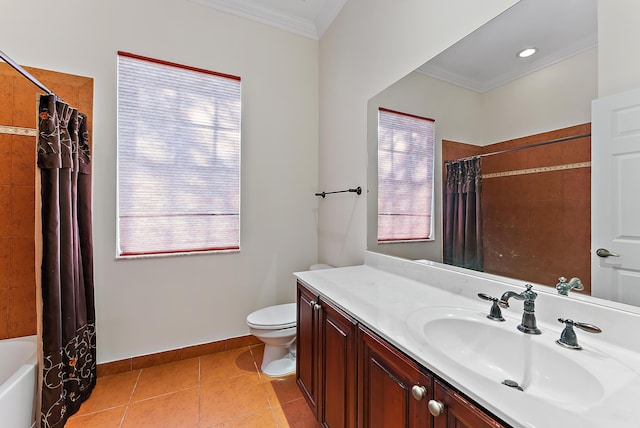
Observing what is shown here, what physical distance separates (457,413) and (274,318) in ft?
5.11

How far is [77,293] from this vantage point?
1.68 m

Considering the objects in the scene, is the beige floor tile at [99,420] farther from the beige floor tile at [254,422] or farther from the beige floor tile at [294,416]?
the beige floor tile at [294,416]

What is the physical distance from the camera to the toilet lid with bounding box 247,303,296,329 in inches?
74.6

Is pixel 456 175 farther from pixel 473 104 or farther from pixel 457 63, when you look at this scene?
pixel 457 63

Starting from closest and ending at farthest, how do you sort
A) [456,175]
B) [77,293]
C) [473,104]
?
1. [473,104]
2. [456,175]
3. [77,293]

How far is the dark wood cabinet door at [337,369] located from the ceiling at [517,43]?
120 cm

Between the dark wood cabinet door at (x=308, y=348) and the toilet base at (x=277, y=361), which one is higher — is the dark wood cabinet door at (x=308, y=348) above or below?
above

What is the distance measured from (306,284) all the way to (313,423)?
793 mm

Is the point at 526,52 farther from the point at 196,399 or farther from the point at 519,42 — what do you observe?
the point at 196,399

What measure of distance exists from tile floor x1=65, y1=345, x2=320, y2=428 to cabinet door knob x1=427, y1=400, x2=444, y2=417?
1125mm

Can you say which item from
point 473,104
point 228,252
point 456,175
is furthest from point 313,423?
point 473,104

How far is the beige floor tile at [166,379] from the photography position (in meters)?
1.81

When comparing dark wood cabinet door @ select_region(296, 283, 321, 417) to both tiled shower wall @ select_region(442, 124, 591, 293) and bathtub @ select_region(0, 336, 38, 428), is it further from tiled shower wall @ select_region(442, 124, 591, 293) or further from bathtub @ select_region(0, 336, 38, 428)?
bathtub @ select_region(0, 336, 38, 428)

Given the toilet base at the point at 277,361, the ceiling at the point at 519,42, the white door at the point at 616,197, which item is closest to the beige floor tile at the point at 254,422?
→ the toilet base at the point at 277,361
